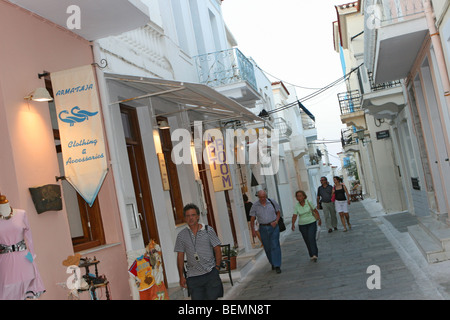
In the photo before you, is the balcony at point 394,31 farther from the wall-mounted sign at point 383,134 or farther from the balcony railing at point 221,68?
the wall-mounted sign at point 383,134

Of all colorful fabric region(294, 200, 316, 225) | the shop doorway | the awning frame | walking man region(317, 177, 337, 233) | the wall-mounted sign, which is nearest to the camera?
the awning frame

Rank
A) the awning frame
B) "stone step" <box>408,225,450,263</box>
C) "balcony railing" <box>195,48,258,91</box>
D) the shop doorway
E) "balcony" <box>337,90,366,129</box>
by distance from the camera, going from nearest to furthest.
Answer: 1. the awning frame
2. "stone step" <box>408,225,450,263</box>
3. the shop doorway
4. "balcony railing" <box>195,48,258,91</box>
5. "balcony" <box>337,90,366,129</box>

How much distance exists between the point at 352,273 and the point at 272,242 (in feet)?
7.12

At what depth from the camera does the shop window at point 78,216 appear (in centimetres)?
786

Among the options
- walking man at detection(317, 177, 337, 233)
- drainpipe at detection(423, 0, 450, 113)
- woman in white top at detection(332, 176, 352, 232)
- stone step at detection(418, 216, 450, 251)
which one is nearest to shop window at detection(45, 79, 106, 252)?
stone step at detection(418, 216, 450, 251)

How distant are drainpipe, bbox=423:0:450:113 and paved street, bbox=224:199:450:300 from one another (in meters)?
3.00

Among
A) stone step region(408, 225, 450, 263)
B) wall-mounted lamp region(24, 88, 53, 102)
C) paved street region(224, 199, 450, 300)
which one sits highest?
wall-mounted lamp region(24, 88, 53, 102)

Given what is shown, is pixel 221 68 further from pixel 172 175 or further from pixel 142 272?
pixel 142 272

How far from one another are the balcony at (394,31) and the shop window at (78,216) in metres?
6.30

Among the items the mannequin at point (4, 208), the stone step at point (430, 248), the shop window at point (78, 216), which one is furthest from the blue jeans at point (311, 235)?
the mannequin at point (4, 208)

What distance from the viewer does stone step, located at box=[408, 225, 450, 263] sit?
31.2 ft

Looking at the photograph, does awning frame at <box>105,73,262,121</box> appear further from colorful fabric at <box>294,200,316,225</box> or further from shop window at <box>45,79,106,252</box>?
colorful fabric at <box>294,200,316,225</box>

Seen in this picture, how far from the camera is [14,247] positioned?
567 cm

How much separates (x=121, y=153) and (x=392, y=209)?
15.6 meters
